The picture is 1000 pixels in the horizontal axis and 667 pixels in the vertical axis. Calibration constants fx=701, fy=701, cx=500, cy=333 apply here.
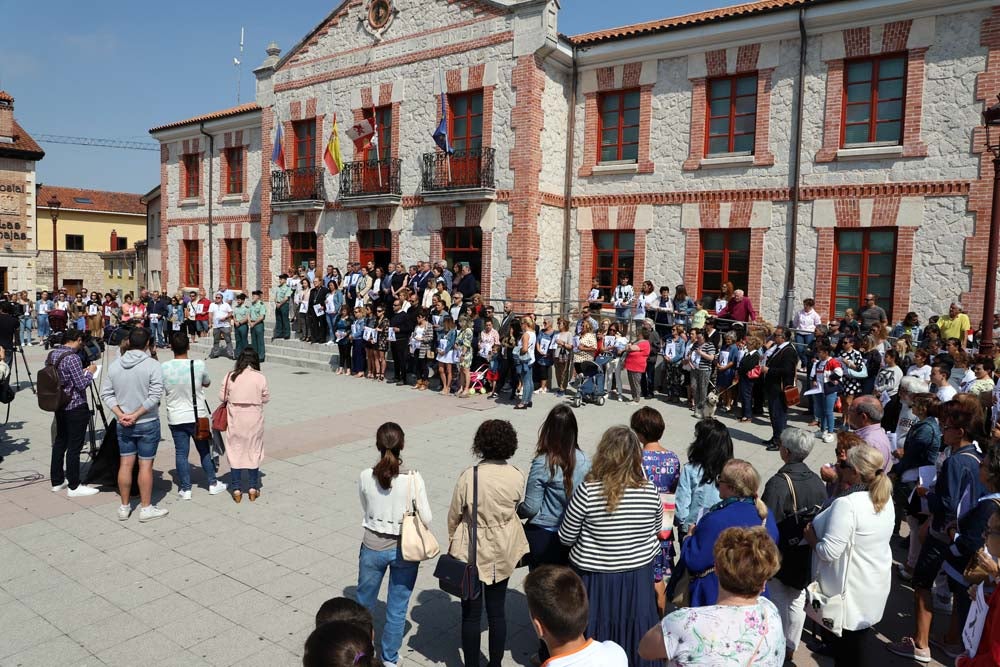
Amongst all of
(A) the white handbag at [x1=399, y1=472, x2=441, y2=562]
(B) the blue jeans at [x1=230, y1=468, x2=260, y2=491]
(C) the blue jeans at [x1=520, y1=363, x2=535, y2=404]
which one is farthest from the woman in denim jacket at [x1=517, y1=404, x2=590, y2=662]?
(C) the blue jeans at [x1=520, y1=363, x2=535, y2=404]

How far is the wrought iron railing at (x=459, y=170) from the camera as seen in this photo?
17812 millimetres

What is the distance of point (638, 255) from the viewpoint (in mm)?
17422

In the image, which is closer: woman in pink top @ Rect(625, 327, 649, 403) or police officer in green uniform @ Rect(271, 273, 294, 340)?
woman in pink top @ Rect(625, 327, 649, 403)

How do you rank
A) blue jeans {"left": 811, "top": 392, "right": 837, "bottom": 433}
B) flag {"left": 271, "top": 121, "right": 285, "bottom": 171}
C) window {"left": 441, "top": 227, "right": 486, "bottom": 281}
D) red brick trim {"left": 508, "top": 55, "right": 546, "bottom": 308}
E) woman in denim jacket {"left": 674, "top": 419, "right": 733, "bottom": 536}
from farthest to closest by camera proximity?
flag {"left": 271, "top": 121, "right": 285, "bottom": 171} < window {"left": 441, "top": 227, "right": 486, "bottom": 281} < red brick trim {"left": 508, "top": 55, "right": 546, "bottom": 308} < blue jeans {"left": 811, "top": 392, "right": 837, "bottom": 433} < woman in denim jacket {"left": 674, "top": 419, "right": 733, "bottom": 536}

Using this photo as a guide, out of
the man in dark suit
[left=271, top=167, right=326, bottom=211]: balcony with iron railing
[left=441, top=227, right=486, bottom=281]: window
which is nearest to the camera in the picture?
the man in dark suit

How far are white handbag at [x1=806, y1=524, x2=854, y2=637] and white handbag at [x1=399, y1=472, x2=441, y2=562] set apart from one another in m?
2.36

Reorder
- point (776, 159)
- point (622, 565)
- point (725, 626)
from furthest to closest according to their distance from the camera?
point (776, 159)
point (622, 565)
point (725, 626)

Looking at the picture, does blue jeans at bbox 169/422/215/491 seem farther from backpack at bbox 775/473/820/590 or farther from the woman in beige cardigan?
backpack at bbox 775/473/820/590

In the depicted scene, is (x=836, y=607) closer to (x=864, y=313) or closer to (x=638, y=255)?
(x=864, y=313)

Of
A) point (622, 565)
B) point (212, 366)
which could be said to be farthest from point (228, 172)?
point (622, 565)

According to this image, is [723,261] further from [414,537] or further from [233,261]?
[233,261]

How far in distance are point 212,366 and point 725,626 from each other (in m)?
17.3

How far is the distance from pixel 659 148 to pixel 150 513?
1378 cm

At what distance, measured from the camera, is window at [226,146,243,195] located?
985 inches
